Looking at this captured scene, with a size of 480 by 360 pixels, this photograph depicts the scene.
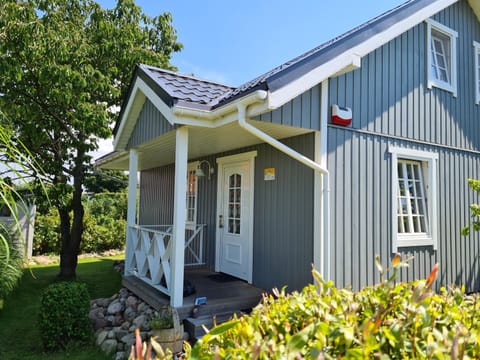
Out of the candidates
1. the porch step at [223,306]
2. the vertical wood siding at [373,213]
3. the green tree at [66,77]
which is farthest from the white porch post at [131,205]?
the vertical wood siding at [373,213]

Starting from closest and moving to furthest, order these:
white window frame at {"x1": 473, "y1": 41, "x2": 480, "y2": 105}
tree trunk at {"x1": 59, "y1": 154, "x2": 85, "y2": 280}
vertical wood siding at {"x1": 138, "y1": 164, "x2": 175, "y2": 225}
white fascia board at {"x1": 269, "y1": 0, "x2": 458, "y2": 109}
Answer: white fascia board at {"x1": 269, "y1": 0, "x2": 458, "y2": 109}
white window frame at {"x1": 473, "y1": 41, "x2": 480, "y2": 105}
tree trunk at {"x1": 59, "y1": 154, "x2": 85, "y2": 280}
vertical wood siding at {"x1": 138, "y1": 164, "x2": 175, "y2": 225}

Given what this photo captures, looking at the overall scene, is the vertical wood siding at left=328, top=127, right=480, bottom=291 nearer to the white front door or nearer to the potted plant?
the white front door

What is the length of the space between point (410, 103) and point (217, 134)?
3.27 metres

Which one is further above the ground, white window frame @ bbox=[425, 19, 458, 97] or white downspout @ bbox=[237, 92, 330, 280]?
white window frame @ bbox=[425, 19, 458, 97]

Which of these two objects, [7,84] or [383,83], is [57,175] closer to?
[7,84]

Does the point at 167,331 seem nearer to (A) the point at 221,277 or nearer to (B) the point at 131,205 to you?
(A) the point at 221,277

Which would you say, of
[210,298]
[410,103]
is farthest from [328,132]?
[210,298]

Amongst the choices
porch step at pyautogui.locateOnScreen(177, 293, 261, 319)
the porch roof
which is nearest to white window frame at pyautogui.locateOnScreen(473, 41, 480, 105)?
the porch roof

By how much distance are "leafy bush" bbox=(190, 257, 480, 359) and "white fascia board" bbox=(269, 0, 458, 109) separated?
2691 mm

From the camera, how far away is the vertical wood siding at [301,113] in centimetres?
437

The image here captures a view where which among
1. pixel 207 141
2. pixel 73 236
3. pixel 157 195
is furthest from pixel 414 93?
pixel 73 236

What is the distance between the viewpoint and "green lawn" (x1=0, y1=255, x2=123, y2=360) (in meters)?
4.48

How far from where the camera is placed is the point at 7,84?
743 cm

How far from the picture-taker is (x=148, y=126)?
618 cm
